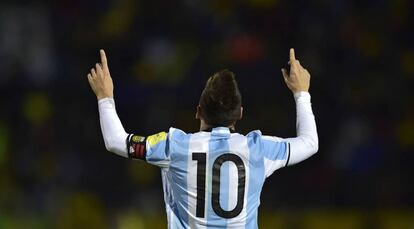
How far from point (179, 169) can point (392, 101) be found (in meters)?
6.41

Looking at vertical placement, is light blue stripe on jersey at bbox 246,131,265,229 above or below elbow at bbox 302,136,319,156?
below

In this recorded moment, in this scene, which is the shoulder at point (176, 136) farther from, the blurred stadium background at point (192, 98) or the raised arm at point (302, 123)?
the blurred stadium background at point (192, 98)

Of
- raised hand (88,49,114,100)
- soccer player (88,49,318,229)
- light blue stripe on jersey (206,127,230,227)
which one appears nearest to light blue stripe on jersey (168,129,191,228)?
soccer player (88,49,318,229)

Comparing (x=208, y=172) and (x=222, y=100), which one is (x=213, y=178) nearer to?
(x=208, y=172)

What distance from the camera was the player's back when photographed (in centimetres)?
460

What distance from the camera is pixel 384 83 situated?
1088cm

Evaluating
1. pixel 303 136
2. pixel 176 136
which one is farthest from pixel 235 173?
pixel 303 136

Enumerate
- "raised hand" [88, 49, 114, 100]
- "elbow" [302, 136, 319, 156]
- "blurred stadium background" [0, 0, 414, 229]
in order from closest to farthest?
"raised hand" [88, 49, 114, 100], "elbow" [302, 136, 319, 156], "blurred stadium background" [0, 0, 414, 229]

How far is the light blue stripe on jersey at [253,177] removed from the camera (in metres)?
4.65

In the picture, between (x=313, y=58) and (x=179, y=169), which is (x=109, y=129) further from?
(x=313, y=58)

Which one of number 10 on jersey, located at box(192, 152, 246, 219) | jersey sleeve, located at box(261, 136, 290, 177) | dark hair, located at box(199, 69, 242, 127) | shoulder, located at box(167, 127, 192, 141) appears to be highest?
dark hair, located at box(199, 69, 242, 127)

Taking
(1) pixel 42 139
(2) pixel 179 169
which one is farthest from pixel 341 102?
(2) pixel 179 169

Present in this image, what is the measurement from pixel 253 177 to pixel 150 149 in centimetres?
47

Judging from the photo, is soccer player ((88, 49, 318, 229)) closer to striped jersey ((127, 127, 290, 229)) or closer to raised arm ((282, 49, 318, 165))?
striped jersey ((127, 127, 290, 229))
